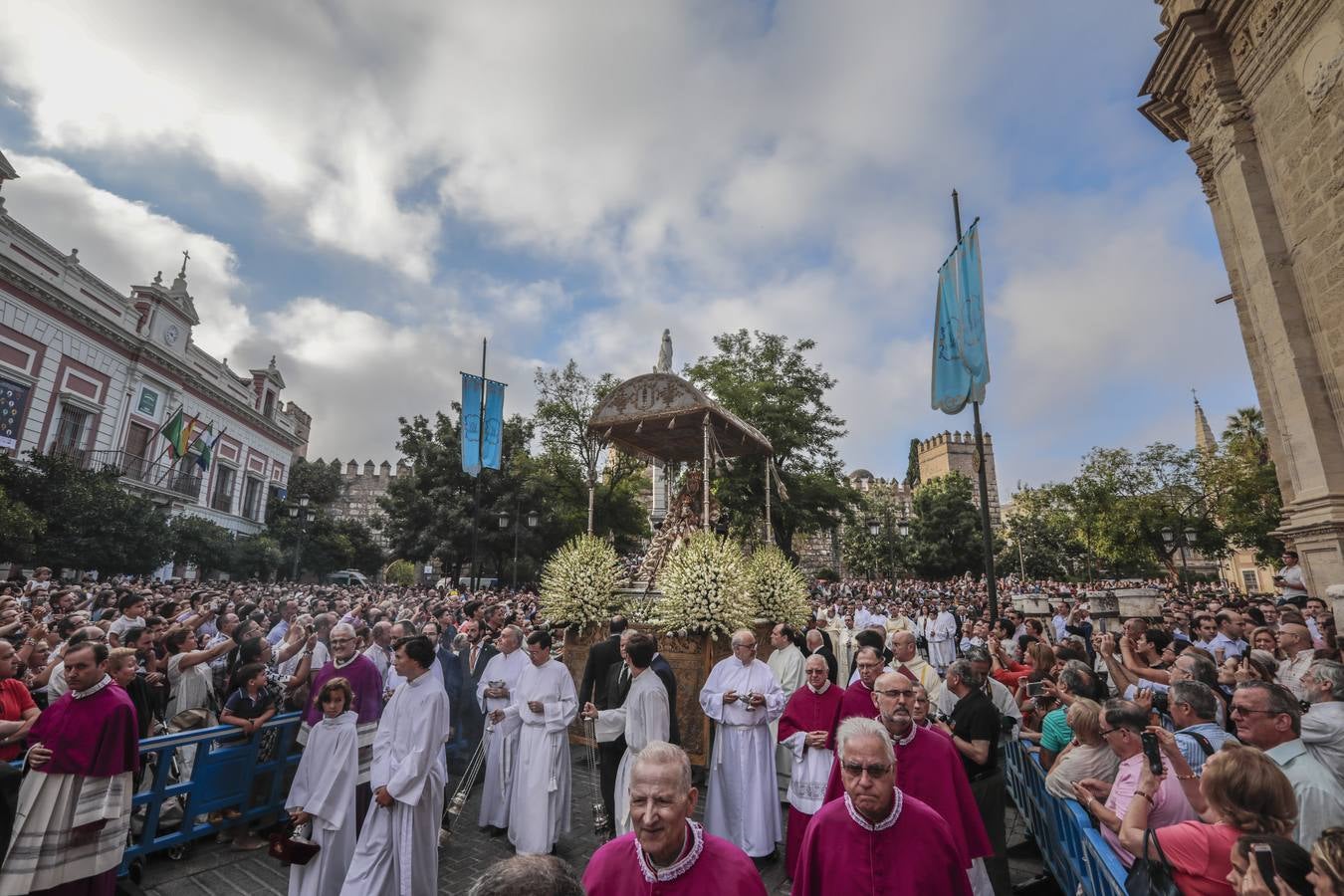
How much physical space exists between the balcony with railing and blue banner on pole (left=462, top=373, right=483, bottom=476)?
45.9 ft

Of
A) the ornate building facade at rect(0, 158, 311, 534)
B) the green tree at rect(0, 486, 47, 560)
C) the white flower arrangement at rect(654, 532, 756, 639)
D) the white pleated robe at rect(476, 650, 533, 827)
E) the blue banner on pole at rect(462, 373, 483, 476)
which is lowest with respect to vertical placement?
the white pleated robe at rect(476, 650, 533, 827)

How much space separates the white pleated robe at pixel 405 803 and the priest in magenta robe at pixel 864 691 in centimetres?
314

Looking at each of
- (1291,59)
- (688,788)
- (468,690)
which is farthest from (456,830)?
(1291,59)

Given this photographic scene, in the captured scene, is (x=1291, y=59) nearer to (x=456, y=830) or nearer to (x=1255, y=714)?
(x=1255, y=714)

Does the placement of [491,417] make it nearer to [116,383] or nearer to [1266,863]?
[1266,863]

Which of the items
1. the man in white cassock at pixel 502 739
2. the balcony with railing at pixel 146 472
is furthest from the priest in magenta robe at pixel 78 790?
the balcony with railing at pixel 146 472

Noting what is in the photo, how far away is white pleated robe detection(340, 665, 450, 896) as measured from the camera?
14.1 feet

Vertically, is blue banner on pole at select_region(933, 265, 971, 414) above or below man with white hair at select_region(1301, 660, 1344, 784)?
above

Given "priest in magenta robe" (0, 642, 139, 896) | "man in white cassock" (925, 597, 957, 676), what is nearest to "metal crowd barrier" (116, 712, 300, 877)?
"priest in magenta robe" (0, 642, 139, 896)

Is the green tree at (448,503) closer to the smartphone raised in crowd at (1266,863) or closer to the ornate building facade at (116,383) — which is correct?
the ornate building facade at (116,383)

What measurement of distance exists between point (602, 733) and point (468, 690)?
303cm

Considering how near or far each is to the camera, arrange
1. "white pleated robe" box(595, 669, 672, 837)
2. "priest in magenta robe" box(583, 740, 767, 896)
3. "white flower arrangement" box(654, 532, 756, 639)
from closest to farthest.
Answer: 1. "priest in magenta robe" box(583, 740, 767, 896)
2. "white pleated robe" box(595, 669, 672, 837)
3. "white flower arrangement" box(654, 532, 756, 639)

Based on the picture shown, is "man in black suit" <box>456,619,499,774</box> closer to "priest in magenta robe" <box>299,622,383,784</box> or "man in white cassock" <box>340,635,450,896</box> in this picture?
"priest in magenta robe" <box>299,622,383,784</box>

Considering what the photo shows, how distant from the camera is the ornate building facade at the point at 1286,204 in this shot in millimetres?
8727
